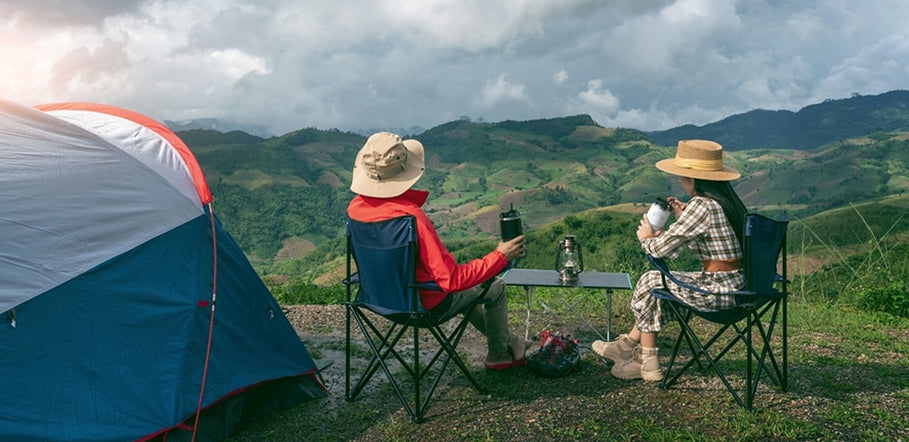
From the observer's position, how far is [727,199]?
3.86 m

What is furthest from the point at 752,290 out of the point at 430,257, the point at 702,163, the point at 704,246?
the point at 430,257

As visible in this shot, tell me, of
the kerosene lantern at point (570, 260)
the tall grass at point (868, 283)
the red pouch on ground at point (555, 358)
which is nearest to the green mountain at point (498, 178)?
the tall grass at point (868, 283)

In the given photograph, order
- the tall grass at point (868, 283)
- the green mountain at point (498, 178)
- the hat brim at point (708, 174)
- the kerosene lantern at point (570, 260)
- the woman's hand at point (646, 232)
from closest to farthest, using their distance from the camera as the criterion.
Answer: the hat brim at point (708, 174) < the woman's hand at point (646, 232) < the kerosene lantern at point (570, 260) < the tall grass at point (868, 283) < the green mountain at point (498, 178)

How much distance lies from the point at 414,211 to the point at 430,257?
0.93 ft

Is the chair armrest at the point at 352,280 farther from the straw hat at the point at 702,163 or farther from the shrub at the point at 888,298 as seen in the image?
the shrub at the point at 888,298

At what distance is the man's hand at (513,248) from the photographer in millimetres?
3777

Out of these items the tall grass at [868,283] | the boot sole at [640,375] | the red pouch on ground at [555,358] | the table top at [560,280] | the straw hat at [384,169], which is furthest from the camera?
the tall grass at [868,283]

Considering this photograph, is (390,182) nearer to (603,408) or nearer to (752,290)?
(603,408)

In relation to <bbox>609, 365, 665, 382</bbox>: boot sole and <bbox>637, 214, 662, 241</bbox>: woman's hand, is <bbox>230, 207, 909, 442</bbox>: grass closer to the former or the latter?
<bbox>609, 365, 665, 382</bbox>: boot sole

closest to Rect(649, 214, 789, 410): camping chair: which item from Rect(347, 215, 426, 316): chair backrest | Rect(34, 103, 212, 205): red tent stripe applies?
Rect(347, 215, 426, 316): chair backrest

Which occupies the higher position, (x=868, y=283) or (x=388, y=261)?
(x=388, y=261)

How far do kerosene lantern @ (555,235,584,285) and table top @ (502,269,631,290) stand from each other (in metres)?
0.04

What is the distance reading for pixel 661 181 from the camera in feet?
399

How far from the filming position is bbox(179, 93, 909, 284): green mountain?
97062 mm
